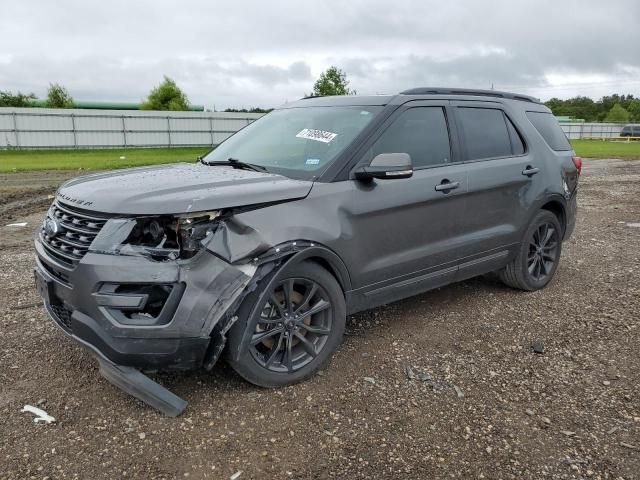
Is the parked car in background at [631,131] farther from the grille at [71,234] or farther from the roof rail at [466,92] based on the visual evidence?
the grille at [71,234]

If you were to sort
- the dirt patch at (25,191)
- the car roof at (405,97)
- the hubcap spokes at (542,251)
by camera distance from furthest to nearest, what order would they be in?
1. the dirt patch at (25,191)
2. the hubcap spokes at (542,251)
3. the car roof at (405,97)

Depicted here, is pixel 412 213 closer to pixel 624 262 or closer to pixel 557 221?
pixel 557 221

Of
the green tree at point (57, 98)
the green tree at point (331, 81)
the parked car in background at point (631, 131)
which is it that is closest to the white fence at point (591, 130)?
the parked car in background at point (631, 131)

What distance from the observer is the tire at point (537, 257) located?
5.24m

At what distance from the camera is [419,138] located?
4277mm

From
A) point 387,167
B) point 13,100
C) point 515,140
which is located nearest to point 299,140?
point 387,167

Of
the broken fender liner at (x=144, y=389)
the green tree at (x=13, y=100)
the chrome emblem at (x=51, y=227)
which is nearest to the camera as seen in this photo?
the broken fender liner at (x=144, y=389)

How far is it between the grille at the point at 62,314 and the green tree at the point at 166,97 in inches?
2316

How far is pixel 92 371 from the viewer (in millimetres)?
3652

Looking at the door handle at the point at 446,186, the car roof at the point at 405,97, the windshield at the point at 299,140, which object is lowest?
the door handle at the point at 446,186

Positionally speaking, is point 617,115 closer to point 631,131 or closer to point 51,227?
point 631,131

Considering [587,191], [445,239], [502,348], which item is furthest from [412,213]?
[587,191]

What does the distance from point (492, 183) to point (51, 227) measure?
3419mm

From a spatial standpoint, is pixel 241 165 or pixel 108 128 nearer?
pixel 241 165
